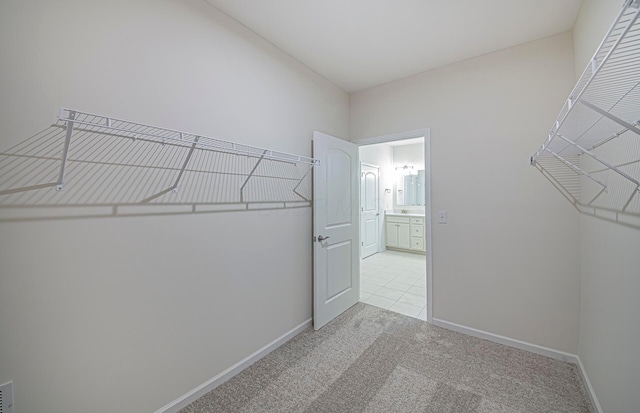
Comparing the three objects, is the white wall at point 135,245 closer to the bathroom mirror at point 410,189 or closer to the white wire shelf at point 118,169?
the white wire shelf at point 118,169

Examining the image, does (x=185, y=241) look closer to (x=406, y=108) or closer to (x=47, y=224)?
(x=47, y=224)

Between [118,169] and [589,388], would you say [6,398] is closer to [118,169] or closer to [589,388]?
[118,169]

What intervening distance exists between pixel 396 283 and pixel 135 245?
11.2 feet

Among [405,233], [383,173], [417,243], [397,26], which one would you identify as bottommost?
[417,243]

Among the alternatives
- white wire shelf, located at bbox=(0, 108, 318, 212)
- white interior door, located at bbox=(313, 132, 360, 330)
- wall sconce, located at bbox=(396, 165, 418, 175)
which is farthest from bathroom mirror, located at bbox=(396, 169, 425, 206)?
white wire shelf, located at bbox=(0, 108, 318, 212)

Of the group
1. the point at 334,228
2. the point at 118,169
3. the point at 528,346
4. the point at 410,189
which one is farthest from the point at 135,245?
the point at 410,189

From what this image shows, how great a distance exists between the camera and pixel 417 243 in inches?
223

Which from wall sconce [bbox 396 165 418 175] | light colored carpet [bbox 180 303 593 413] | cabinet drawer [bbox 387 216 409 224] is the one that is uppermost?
wall sconce [bbox 396 165 418 175]

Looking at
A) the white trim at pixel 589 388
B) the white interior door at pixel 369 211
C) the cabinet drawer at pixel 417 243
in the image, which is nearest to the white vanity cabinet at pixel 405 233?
the cabinet drawer at pixel 417 243

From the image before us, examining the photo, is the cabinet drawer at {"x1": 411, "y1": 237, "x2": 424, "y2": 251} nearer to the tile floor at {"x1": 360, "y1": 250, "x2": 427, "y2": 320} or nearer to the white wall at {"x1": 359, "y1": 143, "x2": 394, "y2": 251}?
the tile floor at {"x1": 360, "y1": 250, "x2": 427, "y2": 320}

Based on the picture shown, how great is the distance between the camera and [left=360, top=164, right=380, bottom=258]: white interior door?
5.41 meters

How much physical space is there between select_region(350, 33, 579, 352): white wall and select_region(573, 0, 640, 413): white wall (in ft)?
0.44

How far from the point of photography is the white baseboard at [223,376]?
5.14 ft

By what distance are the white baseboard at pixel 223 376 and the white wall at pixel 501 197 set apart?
1.54m
